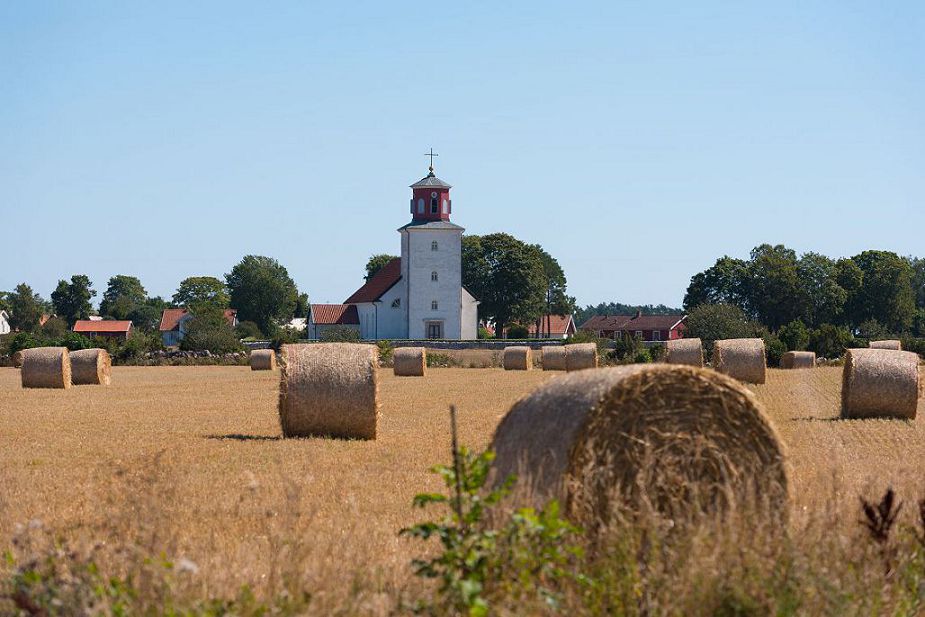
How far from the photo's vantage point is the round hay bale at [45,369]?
32938 millimetres

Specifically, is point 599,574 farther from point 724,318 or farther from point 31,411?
point 724,318

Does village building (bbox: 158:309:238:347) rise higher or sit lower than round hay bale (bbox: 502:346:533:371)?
higher

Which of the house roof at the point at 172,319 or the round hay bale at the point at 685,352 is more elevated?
the house roof at the point at 172,319

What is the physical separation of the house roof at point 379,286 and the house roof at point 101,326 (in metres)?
44.5

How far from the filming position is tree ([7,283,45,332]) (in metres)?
133

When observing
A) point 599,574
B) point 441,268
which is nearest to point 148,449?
point 599,574

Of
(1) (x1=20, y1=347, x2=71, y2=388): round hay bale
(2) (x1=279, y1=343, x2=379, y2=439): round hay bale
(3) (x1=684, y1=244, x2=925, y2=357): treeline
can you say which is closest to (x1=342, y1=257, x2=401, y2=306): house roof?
(3) (x1=684, y1=244, x2=925, y2=357): treeline

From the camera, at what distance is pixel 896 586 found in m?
7.03

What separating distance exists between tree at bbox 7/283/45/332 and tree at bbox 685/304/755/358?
91363mm

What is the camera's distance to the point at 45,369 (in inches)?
1299

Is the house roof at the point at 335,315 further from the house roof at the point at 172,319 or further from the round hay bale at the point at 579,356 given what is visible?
the round hay bale at the point at 579,356

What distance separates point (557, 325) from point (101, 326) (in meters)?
54.1

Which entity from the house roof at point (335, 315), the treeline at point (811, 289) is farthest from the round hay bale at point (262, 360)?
the treeline at point (811, 289)

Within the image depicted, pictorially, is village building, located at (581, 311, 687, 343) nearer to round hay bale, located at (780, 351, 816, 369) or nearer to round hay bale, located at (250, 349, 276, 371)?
round hay bale, located at (780, 351, 816, 369)
